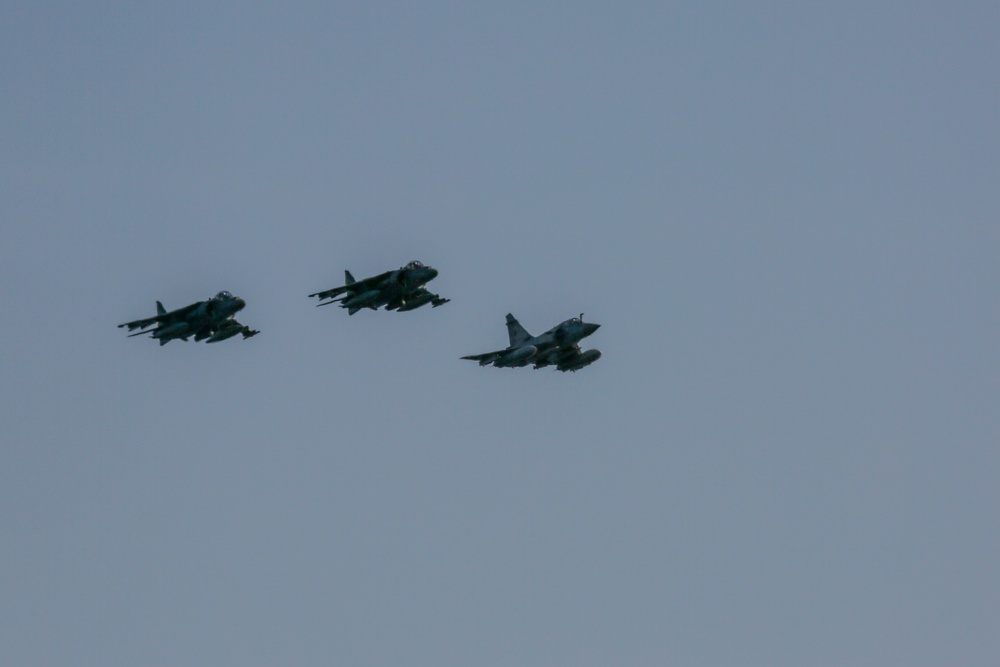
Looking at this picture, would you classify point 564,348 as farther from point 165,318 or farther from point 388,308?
point 165,318

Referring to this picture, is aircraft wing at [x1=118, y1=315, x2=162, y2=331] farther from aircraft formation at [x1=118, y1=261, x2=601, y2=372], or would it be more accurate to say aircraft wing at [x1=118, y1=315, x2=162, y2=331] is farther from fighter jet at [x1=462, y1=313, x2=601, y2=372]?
fighter jet at [x1=462, y1=313, x2=601, y2=372]

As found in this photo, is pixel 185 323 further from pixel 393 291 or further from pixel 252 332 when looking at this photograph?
pixel 393 291

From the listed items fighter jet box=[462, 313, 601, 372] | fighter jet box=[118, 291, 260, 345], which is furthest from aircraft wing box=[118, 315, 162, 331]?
fighter jet box=[462, 313, 601, 372]

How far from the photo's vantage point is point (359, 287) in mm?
143750

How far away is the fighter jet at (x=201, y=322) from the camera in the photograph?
139000 mm

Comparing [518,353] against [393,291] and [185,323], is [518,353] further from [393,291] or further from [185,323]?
[185,323]

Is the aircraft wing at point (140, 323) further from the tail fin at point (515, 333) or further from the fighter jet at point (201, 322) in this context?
the tail fin at point (515, 333)

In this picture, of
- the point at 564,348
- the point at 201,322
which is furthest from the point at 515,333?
the point at 201,322

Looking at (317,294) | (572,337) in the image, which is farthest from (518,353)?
(317,294)

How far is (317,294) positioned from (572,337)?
20.3 m

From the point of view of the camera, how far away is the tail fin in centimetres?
15312

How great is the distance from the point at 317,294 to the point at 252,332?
5880mm

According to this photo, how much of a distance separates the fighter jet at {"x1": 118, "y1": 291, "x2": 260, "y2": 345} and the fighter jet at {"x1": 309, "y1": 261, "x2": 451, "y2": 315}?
6891mm

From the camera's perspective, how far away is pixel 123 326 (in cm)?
13838
